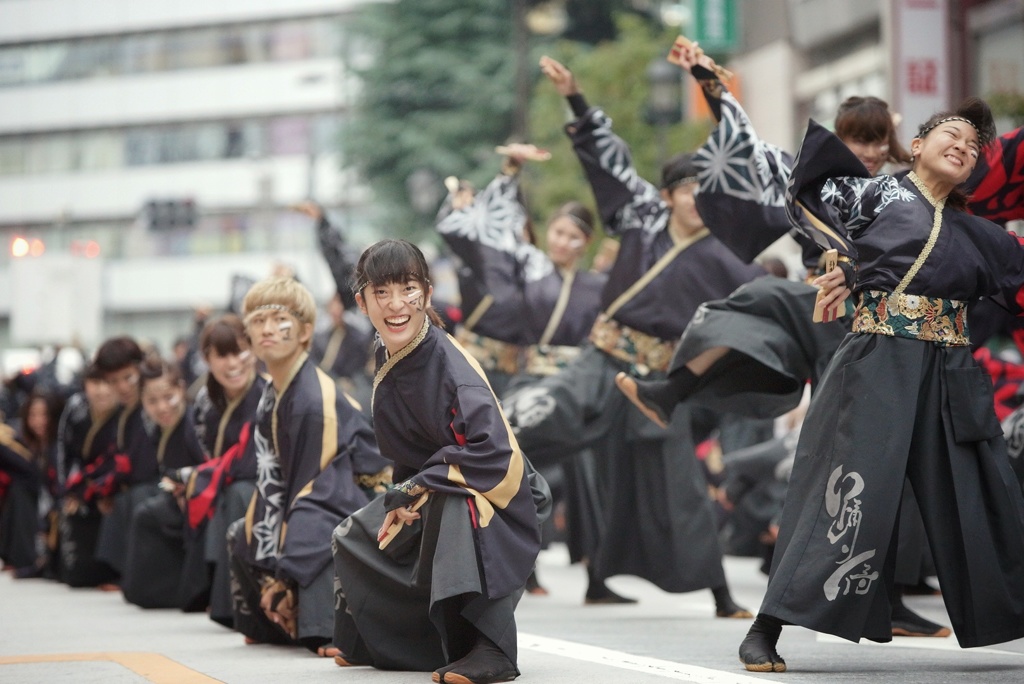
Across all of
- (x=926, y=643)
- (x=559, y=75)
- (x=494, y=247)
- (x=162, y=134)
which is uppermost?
(x=162, y=134)

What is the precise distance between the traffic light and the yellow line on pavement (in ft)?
86.8

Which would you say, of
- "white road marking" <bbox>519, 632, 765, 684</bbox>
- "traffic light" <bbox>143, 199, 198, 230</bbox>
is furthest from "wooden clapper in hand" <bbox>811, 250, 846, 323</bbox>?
"traffic light" <bbox>143, 199, 198, 230</bbox>

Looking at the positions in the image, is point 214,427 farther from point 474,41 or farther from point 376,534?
point 474,41

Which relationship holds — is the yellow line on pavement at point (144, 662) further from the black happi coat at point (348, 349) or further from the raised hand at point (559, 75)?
the black happi coat at point (348, 349)

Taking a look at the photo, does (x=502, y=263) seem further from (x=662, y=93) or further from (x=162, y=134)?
(x=162, y=134)

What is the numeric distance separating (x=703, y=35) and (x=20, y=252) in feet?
29.5

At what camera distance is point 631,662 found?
581cm

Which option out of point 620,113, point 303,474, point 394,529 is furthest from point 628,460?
point 620,113

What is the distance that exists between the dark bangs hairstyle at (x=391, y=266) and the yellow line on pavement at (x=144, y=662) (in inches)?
56.5

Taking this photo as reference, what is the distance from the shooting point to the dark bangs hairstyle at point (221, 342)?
7.96 metres

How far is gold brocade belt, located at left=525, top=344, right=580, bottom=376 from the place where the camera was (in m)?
9.30

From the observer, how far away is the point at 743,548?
12156mm

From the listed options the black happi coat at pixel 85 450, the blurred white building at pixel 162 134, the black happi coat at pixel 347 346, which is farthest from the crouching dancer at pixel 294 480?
the blurred white building at pixel 162 134

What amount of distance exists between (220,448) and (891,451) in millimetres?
3838
